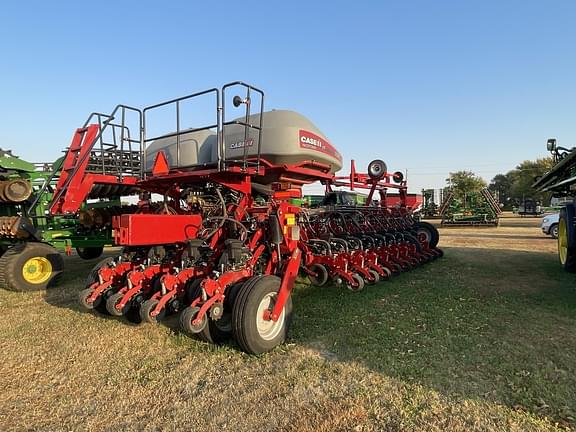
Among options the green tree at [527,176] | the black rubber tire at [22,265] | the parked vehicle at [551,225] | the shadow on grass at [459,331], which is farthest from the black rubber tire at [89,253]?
the green tree at [527,176]

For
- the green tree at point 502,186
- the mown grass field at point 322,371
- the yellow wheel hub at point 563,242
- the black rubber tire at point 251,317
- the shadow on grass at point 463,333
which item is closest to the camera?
the mown grass field at point 322,371

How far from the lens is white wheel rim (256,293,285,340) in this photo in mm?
4031

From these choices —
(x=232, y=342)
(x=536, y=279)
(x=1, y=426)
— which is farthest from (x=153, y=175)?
(x=536, y=279)

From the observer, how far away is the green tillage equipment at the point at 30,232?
279 inches

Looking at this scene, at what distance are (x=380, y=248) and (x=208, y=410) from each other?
5.09 metres

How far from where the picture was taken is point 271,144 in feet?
16.8

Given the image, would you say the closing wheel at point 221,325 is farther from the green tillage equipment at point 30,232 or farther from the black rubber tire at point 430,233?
the black rubber tire at point 430,233

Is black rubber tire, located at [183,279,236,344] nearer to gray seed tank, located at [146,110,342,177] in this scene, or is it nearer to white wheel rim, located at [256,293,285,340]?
white wheel rim, located at [256,293,285,340]

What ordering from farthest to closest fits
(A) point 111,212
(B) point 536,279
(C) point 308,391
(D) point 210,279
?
(A) point 111,212 → (B) point 536,279 → (D) point 210,279 → (C) point 308,391

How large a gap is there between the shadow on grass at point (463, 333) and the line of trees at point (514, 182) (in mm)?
20096

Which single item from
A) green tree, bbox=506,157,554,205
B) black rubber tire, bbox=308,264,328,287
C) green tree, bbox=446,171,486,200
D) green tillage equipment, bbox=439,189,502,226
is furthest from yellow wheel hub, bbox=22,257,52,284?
green tree, bbox=506,157,554,205

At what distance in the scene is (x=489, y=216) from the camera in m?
23.3

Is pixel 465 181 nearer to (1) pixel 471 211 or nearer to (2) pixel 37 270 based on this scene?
(1) pixel 471 211

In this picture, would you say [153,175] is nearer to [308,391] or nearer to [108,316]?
[108,316]
